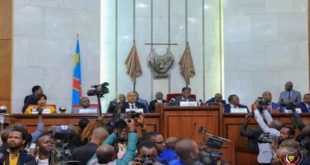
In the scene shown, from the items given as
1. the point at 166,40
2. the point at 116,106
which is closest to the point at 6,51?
the point at 166,40

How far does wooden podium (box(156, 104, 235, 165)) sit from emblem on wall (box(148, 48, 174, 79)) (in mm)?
4346

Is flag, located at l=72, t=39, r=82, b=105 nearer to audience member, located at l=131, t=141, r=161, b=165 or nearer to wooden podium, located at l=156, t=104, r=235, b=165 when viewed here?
wooden podium, located at l=156, t=104, r=235, b=165

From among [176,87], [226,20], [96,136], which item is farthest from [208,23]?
[96,136]

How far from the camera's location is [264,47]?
12.0 metres

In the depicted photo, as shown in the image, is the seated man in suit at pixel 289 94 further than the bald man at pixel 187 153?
Yes

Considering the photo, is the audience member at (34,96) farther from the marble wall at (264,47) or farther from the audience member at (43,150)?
the audience member at (43,150)

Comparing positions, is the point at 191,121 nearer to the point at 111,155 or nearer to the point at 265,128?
the point at 265,128

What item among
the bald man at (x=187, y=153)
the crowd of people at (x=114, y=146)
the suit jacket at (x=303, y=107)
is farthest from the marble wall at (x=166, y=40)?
the bald man at (x=187, y=153)

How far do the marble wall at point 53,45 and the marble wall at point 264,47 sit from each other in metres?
3.23

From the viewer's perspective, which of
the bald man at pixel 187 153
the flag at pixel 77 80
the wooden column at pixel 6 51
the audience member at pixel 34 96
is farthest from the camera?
the flag at pixel 77 80

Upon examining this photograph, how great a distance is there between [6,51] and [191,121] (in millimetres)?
4680

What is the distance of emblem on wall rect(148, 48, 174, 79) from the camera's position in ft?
40.2

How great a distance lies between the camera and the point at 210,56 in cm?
1249

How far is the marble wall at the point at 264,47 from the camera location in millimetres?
11797
